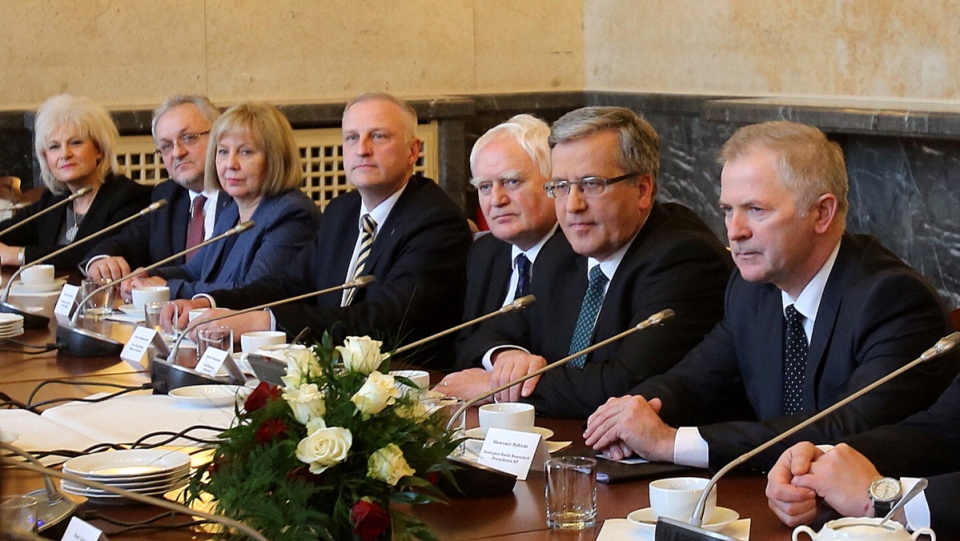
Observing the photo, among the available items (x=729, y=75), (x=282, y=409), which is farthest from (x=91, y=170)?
(x=282, y=409)

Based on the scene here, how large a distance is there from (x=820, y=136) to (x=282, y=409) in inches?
55.2

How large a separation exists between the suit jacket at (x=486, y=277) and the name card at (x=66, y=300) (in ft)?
4.05

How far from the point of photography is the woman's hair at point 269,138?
4.95 meters

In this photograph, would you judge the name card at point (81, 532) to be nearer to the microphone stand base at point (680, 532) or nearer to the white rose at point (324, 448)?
the white rose at point (324, 448)

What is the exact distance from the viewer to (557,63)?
26.5 ft

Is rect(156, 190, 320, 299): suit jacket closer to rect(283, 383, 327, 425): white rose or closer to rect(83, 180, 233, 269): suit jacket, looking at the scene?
rect(83, 180, 233, 269): suit jacket

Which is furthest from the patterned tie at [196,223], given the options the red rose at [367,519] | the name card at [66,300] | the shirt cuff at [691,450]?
the red rose at [367,519]

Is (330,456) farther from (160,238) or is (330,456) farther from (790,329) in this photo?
(160,238)

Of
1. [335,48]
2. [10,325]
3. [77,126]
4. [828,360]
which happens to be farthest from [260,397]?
[335,48]

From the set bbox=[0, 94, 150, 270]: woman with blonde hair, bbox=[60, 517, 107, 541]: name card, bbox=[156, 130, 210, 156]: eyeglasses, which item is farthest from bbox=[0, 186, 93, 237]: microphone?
bbox=[60, 517, 107, 541]: name card

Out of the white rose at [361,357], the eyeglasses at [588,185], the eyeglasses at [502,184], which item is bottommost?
the white rose at [361,357]

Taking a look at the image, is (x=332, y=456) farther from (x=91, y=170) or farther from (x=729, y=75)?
(x=729, y=75)

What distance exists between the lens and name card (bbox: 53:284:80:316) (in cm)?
424

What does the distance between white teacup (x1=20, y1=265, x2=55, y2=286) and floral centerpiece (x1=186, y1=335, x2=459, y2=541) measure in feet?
10.5
